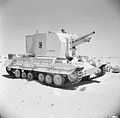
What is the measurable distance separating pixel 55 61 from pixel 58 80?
0.40 m

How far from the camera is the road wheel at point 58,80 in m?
3.40

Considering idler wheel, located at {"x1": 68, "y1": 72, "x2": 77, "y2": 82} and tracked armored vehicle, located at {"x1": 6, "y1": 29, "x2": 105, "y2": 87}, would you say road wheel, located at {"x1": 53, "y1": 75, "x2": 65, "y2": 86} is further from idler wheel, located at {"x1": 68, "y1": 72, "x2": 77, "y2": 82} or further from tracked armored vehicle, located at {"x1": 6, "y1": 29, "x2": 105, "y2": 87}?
idler wheel, located at {"x1": 68, "y1": 72, "x2": 77, "y2": 82}

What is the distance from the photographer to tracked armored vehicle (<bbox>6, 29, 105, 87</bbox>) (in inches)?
132

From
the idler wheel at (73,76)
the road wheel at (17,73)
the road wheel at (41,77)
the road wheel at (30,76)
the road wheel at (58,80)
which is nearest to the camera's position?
the idler wheel at (73,76)

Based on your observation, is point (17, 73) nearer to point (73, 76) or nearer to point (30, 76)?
point (30, 76)

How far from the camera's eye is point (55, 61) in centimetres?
356

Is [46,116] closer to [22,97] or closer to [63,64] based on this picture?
[22,97]

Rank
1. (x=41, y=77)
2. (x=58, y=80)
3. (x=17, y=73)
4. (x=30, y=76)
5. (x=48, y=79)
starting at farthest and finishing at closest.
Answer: (x=17, y=73), (x=30, y=76), (x=41, y=77), (x=48, y=79), (x=58, y=80)

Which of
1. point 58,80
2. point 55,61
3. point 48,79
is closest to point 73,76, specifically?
point 58,80

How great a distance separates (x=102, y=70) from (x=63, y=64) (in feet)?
4.22

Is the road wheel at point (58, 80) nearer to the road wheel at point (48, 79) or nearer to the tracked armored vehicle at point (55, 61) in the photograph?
the tracked armored vehicle at point (55, 61)

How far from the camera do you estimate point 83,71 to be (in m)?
3.52

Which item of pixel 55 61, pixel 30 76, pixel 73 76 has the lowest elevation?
pixel 30 76

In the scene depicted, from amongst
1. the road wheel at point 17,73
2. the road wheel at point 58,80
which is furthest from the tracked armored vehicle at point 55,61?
the road wheel at point 17,73
